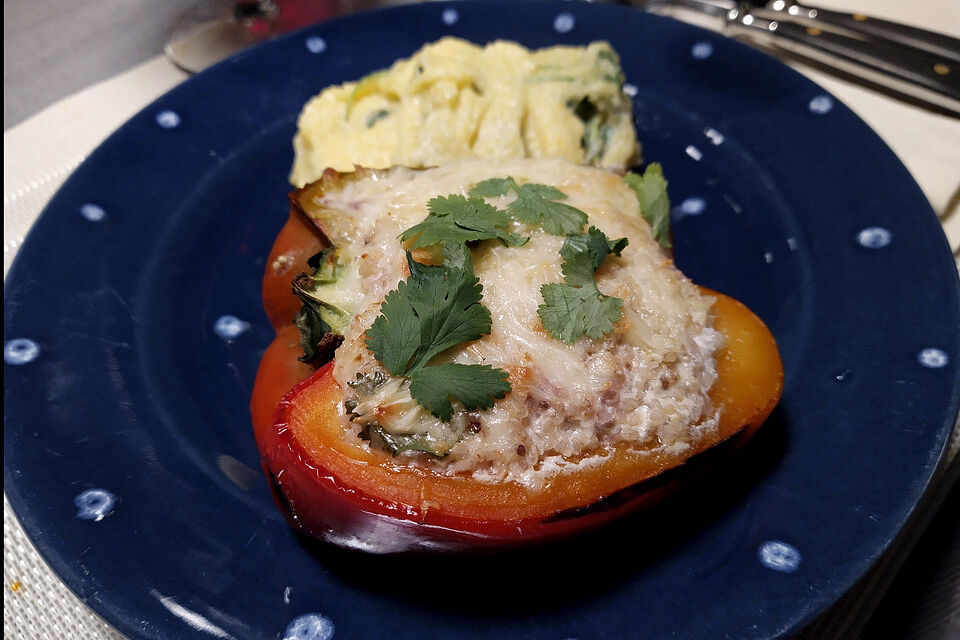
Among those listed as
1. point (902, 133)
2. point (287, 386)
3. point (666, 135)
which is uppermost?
point (902, 133)

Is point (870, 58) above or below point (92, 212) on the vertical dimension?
above

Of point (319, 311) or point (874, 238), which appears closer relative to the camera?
point (319, 311)

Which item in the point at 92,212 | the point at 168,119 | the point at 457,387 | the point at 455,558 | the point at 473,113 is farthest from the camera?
the point at 168,119

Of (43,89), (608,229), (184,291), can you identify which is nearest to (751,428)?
(608,229)

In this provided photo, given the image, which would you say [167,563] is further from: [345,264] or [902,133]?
[902,133]

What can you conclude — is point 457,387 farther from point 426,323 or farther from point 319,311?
point 319,311

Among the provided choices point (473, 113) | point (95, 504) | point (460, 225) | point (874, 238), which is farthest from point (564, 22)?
point (95, 504)

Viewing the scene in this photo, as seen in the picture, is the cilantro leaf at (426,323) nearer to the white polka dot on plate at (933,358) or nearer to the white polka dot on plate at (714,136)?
the white polka dot on plate at (933,358)

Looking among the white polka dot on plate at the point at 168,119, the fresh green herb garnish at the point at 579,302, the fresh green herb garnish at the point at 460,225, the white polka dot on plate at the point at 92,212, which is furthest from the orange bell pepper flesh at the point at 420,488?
the white polka dot on plate at the point at 168,119
